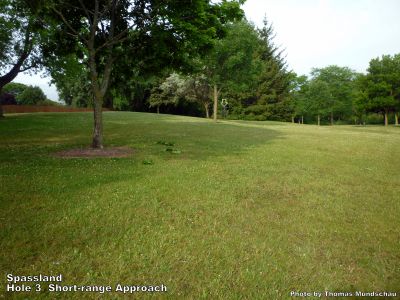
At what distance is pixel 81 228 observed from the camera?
5223 mm

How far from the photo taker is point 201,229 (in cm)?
548

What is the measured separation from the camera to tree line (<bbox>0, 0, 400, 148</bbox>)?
1407 centimetres

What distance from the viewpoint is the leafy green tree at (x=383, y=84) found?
176 feet

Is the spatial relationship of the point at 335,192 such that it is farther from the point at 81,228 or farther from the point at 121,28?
the point at 121,28

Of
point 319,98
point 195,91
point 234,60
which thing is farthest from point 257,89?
point 234,60

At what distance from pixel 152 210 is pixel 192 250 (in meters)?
1.84

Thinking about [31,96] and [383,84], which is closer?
[383,84]

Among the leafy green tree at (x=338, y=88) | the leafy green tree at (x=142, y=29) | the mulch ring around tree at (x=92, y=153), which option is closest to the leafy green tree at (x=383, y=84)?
the leafy green tree at (x=338, y=88)

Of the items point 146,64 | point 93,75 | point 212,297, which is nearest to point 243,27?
point 146,64

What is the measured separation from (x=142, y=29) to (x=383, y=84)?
55.7 metres

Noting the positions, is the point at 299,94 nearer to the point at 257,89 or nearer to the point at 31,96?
the point at 257,89

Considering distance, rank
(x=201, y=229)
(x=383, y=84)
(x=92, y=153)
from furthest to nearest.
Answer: (x=383, y=84) < (x=92, y=153) < (x=201, y=229)

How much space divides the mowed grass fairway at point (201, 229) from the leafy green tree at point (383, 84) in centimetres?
5316

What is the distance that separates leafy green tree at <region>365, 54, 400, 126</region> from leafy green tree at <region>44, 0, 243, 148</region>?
51709mm
